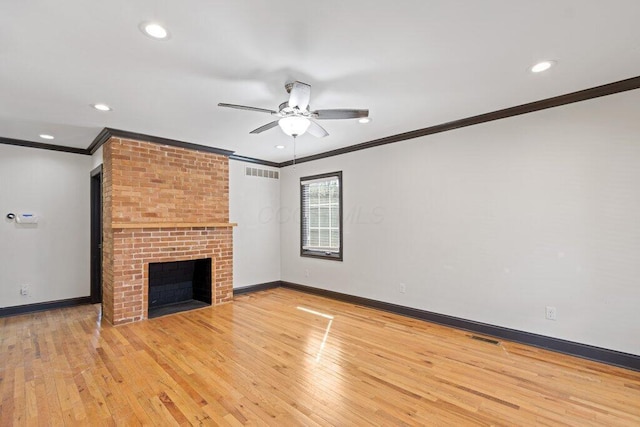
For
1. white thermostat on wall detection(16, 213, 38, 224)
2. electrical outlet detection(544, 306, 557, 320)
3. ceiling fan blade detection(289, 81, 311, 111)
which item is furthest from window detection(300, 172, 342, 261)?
white thermostat on wall detection(16, 213, 38, 224)

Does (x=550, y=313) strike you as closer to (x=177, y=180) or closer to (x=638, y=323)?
(x=638, y=323)

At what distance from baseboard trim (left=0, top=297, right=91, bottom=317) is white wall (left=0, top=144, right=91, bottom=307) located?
6cm

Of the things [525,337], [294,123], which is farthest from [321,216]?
[525,337]

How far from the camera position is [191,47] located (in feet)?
6.82

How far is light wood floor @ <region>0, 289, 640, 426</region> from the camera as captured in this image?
204cm

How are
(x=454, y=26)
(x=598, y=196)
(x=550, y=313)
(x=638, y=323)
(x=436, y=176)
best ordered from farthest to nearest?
(x=436, y=176) → (x=550, y=313) → (x=598, y=196) → (x=638, y=323) → (x=454, y=26)

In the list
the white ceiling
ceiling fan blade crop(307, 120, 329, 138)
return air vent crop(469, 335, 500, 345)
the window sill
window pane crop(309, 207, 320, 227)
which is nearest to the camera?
the white ceiling

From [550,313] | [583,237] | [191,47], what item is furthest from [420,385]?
[191,47]

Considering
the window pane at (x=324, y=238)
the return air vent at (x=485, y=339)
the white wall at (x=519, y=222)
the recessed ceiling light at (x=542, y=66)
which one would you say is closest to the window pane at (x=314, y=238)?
the window pane at (x=324, y=238)

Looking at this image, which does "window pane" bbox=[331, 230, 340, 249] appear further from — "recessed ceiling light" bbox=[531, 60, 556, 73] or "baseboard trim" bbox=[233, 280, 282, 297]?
"recessed ceiling light" bbox=[531, 60, 556, 73]

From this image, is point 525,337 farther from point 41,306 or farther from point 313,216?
point 41,306

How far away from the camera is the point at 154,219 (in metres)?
4.25

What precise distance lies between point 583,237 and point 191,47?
3770 mm

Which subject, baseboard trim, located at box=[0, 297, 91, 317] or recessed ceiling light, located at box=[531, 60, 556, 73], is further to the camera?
baseboard trim, located at box=[0, 297, 91, 317]
